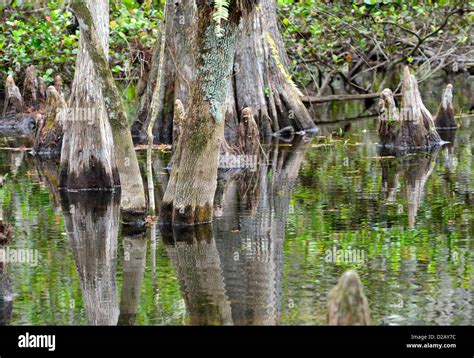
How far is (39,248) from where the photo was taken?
1328 centimetres

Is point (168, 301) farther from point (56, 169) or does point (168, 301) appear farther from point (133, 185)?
point (56, 169)

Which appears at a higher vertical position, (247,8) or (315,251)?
(247,8)

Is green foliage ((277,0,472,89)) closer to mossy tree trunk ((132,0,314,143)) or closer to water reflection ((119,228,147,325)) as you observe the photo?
mossy tree trunk ((132,0,314,143))

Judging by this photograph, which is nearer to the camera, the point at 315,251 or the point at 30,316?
the point at 30,316

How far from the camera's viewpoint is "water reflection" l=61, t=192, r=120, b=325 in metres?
10.8

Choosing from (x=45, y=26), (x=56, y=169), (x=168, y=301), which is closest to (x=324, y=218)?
(x=168, y=301)

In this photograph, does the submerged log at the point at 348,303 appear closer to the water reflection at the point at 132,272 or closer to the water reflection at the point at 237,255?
the water reflection at the point at 237,255

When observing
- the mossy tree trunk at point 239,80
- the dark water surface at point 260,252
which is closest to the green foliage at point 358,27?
the mossy tree trunk at point 239,80

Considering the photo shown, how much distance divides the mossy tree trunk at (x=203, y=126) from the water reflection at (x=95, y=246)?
1.06 m

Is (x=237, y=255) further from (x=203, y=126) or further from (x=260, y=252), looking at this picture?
(x=203, y=126)

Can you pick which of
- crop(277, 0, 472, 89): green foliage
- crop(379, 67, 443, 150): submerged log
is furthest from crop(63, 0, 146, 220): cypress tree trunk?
crop(277, 0, 472, 89): green foliage

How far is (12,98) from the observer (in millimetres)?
28375

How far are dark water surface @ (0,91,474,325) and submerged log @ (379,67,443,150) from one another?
2207 millimetres
